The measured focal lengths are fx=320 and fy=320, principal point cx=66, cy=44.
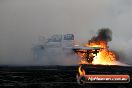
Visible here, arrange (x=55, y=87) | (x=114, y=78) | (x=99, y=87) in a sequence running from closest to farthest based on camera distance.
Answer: (x=114, y=78), (x=99, y=87), (x=55, y=87)

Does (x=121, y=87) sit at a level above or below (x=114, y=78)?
below

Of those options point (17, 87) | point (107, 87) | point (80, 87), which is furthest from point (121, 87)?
point (17, 87)

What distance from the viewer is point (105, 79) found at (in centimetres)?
4678

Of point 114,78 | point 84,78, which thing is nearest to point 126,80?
point 114,78

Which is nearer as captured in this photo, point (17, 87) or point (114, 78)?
point (114, 78)

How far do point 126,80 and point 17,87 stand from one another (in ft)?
142

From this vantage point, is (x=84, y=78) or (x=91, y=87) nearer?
(x=84, y=78)

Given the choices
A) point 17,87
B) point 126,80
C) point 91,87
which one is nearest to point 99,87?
point 91,87

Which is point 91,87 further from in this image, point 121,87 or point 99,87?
point 121,87

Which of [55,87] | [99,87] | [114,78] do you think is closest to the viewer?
[114,78]

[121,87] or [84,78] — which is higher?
[84,78]

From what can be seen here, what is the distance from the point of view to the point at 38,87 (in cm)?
8462

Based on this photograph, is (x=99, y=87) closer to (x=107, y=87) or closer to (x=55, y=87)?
(x=107, y=87)

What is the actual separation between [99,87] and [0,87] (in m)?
25.9
